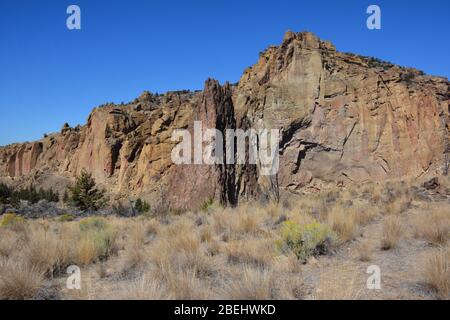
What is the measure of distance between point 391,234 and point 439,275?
2906 mm

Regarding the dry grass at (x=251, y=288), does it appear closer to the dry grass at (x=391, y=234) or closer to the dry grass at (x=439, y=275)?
the dry grass at (x=439, y=275)

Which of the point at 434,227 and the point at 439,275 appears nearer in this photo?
the point at 439,275

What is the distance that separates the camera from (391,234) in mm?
7367

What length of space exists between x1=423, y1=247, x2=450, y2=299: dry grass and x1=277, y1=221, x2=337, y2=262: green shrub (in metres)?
1.99

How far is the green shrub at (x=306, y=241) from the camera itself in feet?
21.4

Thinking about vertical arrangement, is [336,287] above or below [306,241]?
below

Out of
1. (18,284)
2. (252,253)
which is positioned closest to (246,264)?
(252,253)

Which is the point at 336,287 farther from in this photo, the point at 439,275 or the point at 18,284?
the point at 18,284

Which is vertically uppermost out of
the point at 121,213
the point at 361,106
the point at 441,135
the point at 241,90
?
the point at 241,90

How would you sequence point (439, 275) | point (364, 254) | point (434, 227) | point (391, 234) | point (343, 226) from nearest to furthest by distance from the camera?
point (439, 275)
point (364, 254)
point (434, 227)
point (391, 234)
point (343, 226)

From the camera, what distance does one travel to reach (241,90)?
2691cm
